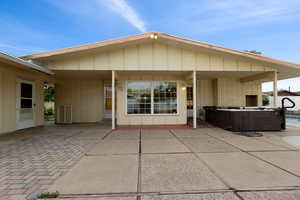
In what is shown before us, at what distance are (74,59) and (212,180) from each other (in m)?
5.95

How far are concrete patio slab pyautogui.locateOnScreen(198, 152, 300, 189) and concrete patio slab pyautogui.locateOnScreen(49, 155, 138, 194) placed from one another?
1335 mm

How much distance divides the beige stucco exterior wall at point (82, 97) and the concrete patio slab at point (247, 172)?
22.5ft

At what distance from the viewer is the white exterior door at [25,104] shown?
5488 mm

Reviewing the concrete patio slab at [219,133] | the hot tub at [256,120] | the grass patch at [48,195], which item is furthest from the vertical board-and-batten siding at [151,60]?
the grass patch at [48,195]

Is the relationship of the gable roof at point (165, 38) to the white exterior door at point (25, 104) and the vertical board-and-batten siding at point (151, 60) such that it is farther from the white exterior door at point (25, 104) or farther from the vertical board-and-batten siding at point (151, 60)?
the white exterior door at point (25, 104)

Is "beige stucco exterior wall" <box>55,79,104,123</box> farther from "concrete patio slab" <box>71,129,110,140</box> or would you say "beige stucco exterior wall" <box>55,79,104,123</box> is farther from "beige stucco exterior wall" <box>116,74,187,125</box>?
"concrete patio slab" <box>71,129,110,140</box>

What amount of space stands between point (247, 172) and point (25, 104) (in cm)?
772

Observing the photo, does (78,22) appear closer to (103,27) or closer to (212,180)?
(103,27)

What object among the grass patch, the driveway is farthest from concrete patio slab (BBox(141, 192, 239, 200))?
the grass patch

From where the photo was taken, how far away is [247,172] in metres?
2.13

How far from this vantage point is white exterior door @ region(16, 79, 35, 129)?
5.49 meters

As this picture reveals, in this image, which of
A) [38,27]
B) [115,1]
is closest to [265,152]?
[115,1]

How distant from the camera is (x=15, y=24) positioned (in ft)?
44.9

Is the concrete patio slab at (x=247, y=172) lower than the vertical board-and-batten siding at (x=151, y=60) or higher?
lower
